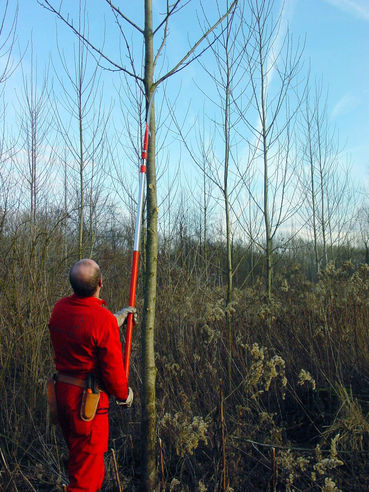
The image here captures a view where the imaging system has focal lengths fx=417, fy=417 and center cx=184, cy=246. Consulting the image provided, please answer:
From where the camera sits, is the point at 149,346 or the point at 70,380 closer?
the point at 70,380

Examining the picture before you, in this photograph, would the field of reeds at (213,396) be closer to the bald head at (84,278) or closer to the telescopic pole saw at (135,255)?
the telescopic pole saw at (135,255)

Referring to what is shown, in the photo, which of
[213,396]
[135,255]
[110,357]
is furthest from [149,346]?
[213,396]

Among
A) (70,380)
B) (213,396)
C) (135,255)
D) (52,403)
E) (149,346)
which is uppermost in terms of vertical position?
(135,255)

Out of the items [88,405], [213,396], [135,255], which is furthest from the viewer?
[213,396]

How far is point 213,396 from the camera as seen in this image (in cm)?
380

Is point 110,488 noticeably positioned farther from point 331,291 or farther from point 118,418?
point 331,291

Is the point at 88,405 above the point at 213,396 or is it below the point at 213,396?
above

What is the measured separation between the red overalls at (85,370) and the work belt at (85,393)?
0.02 metres

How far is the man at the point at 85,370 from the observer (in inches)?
88.7

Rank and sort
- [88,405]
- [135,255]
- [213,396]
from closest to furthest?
[88,405], [135,255], [213,396]

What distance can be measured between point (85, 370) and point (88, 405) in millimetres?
183

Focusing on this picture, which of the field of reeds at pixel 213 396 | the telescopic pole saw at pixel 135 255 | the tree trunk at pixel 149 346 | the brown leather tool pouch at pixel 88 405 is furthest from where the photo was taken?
the field of reeds at pixel 213 396

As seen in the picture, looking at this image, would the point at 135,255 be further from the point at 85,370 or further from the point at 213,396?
→ the point at 213,396

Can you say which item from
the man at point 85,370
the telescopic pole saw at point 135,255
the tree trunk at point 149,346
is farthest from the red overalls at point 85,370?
the tree trunk at point 149,346
